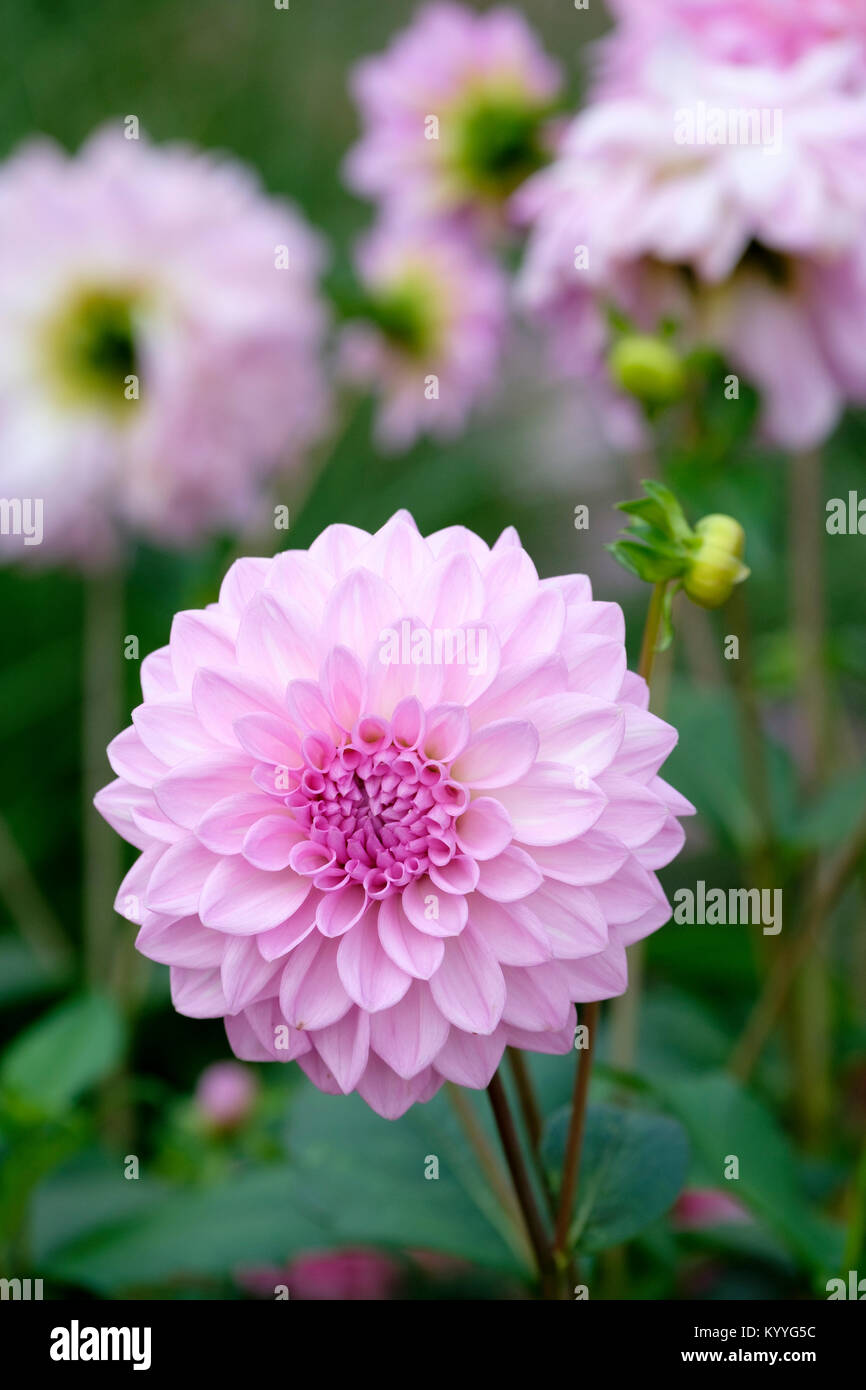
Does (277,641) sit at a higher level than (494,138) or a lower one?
lower

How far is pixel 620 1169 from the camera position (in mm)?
311

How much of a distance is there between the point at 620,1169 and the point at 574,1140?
29 mm

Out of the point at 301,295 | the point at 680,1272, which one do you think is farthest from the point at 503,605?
the point at 301,295

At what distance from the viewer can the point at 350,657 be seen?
0.25 metres

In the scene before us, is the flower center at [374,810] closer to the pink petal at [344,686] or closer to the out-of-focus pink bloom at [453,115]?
the pink petal at [344,686]

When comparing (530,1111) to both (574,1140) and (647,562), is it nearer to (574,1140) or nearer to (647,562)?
(574,1140)

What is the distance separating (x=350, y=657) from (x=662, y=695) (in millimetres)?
237

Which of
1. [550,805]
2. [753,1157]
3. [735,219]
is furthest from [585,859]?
[735,219]

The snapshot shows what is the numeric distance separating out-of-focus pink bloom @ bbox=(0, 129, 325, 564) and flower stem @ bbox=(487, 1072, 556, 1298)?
0.44m

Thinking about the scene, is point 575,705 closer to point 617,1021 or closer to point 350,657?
point 350,657

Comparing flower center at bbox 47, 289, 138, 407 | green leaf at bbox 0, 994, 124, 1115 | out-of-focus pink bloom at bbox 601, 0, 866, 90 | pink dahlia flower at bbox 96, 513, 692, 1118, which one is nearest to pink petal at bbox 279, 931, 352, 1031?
pink dahlia flower at bbox 96, 513, 692, 1118

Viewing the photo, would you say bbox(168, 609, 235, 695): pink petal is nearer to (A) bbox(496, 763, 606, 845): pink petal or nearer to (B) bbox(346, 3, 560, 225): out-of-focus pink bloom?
(A) bbox(496, 763, 606, 845): pink petal

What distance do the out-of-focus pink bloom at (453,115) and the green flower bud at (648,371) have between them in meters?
0.30

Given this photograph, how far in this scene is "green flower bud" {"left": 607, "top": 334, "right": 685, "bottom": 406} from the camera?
41cm
